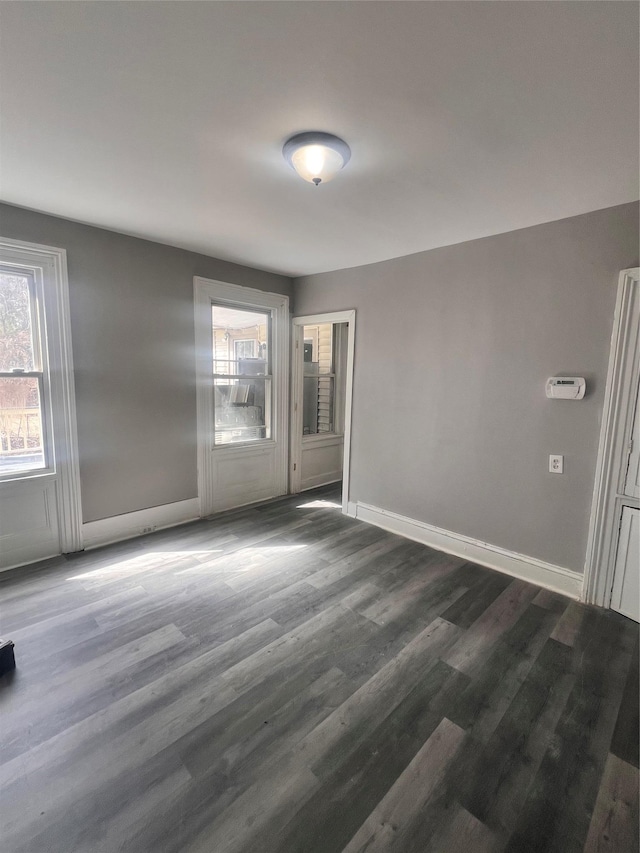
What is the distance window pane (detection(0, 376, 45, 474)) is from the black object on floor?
1.37 metres

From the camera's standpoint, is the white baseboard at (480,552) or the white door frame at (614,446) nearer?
the white door frame at (614,446)

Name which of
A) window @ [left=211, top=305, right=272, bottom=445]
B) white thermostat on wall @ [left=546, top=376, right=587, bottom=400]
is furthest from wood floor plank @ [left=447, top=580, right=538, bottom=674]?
window @ [left=211, top=305, right=272, bottom=445]

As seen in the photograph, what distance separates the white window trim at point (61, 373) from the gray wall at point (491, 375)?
248cm

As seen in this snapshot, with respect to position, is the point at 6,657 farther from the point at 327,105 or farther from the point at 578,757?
the point at 327,105

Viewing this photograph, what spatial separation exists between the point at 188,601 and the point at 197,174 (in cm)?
259

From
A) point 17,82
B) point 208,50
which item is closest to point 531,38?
point 208,50

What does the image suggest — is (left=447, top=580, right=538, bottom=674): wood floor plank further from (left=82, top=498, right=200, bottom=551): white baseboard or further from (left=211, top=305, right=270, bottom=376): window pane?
(left=211, top=305, right=270, bottom=376): window pane

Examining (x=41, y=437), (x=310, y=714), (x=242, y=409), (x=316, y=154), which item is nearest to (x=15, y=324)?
(x=41, y=437)

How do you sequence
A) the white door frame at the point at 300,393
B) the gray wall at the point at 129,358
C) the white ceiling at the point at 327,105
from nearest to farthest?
the white ceiling at the point at 327,105 < the gray wall at the point at 129,358 < the white door frame at the point at 300,393

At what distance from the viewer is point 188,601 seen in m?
2.49

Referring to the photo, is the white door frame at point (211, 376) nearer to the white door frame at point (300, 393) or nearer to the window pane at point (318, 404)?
the white door frame at point (300, 393)

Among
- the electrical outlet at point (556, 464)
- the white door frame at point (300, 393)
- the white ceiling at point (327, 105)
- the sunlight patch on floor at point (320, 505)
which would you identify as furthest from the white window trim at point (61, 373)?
the electrical outlet at point (556, 464)

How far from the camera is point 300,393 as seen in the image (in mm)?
4680

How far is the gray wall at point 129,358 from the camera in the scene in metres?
2.95
